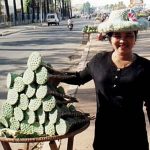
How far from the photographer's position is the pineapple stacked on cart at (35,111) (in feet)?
12.1

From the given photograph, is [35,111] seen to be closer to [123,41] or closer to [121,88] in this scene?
[121,88]

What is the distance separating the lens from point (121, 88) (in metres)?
3.42

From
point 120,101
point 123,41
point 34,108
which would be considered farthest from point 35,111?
point 123,41

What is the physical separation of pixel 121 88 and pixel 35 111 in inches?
27.8

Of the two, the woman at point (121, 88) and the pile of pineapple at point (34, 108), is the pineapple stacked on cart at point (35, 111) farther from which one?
the woman at point (121, 88)

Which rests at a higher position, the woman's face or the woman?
the woman's face

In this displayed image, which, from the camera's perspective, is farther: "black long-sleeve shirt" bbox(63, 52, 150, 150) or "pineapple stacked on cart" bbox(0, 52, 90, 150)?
"pineapple stacked on cart" bbox(0, 52, 90, 150)

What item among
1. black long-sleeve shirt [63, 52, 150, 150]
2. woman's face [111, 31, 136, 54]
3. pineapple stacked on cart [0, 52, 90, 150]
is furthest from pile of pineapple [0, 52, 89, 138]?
woman's face [111, 31, 136, 54]

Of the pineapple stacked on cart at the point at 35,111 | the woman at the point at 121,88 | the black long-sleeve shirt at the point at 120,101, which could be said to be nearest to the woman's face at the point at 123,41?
the woman at the point at 121,88

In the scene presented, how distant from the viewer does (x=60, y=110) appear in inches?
149

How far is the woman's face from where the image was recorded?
3402 millimetres

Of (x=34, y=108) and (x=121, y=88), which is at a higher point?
(x=121, y=88)

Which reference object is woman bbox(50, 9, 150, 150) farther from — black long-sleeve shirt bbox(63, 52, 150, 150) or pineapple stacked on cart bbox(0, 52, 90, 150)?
pineapple stacked on cart bbox(0, 52, 90, 150)

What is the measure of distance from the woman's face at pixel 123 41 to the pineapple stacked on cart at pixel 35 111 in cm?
59
